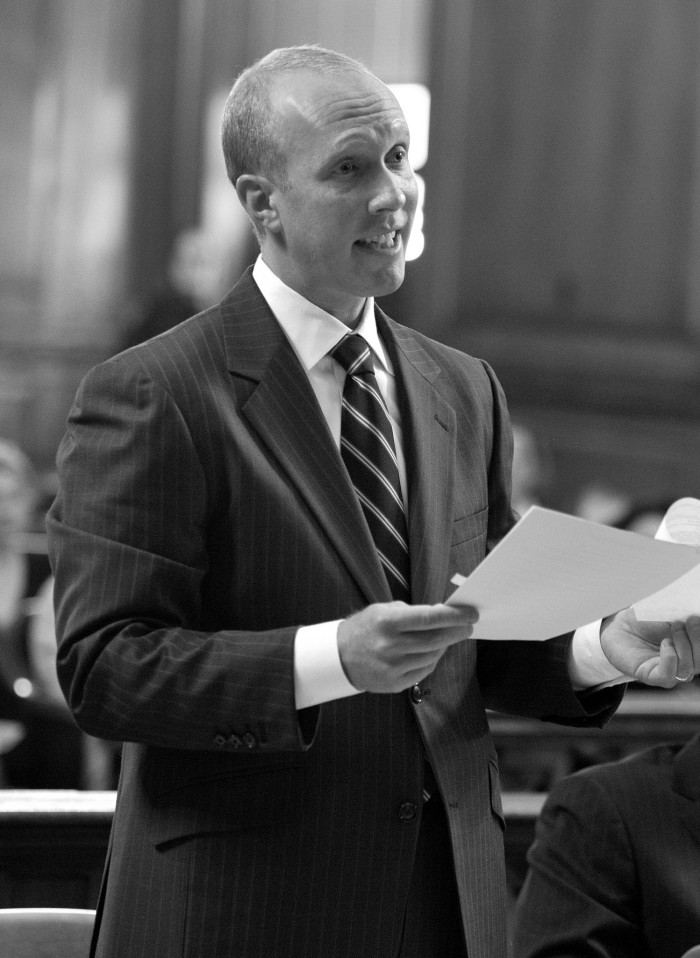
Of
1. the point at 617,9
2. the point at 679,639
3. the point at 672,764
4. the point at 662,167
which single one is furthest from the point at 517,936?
the point at 617,9

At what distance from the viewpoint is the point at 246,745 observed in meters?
1.11

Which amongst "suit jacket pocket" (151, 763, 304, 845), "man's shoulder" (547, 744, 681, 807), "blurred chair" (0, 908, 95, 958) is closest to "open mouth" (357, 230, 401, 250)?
"suit jacket pocket" (151, 763, 304, 845)

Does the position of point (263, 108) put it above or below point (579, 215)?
above

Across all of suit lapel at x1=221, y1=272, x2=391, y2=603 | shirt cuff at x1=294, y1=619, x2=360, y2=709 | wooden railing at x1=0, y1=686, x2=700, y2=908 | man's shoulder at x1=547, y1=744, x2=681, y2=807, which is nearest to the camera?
shirt cuff at x1=294, y1=619, x2=360, y2=709

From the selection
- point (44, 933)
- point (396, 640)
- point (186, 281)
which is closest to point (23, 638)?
point (186, 281)

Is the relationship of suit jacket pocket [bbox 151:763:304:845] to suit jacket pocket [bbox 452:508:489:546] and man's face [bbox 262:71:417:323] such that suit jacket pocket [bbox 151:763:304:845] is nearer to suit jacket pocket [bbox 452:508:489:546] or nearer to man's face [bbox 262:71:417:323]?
suit jacket pocket [bbox 452:508:489:546]

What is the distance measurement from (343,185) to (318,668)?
52 centimetres

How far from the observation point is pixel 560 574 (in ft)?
3.41

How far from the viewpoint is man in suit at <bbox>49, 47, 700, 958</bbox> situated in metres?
1.12

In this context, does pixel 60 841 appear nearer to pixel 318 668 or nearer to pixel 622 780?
pixel 622 780

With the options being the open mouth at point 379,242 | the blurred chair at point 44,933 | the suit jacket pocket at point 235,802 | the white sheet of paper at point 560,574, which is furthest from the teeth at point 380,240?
the blurred chair at point 44,933

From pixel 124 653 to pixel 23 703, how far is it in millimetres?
2300

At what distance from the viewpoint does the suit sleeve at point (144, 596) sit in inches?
43.6

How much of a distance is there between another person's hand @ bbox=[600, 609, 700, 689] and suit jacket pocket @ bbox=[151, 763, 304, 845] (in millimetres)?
382
